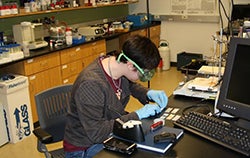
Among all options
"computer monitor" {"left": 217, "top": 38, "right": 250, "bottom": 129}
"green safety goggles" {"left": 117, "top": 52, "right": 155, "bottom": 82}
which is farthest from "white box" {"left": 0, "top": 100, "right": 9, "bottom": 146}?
"computer monitor" {"left": 217, "top": 38, "right": 250, "bottom": 129}

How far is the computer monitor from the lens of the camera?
4.66 ft

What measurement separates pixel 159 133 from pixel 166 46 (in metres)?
4.24

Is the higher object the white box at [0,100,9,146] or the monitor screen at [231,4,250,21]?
the monitor screen at [231,4,250,21]

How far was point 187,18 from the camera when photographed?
17.7ft

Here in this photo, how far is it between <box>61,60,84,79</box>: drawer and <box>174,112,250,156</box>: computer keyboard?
93.8 inches

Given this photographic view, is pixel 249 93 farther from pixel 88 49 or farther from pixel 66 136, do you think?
pixel 88 49

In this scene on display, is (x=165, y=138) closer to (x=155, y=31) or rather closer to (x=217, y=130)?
(x=217, y=130)

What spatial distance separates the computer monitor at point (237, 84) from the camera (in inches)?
Answer: 56.0

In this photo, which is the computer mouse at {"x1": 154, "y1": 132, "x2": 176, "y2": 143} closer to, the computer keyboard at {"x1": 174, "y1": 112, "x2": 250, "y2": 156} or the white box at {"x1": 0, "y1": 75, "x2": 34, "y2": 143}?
the computer keyboard at {"x1": 174, "y1": 112, "x2": 250, "y2": 156}

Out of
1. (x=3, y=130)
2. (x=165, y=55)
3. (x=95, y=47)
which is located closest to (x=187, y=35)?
(x=165, y=55)

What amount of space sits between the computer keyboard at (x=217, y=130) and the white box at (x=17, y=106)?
6.53ft

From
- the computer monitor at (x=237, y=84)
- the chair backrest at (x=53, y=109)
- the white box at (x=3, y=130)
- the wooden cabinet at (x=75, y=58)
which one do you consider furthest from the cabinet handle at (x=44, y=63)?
the computer monitor at (x=237, y=84)

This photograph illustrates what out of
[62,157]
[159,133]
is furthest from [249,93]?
[62,157]

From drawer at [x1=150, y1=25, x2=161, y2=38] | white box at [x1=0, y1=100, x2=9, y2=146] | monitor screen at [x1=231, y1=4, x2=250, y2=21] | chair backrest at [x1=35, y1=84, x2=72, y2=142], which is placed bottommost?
white box at [x1=0, y1=100, x2=9, y2=146]
